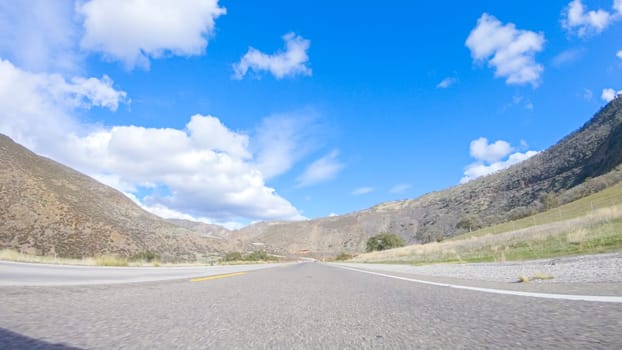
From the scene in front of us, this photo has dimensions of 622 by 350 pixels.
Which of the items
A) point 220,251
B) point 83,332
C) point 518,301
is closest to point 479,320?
point 518,301

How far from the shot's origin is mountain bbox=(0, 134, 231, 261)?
27469mm

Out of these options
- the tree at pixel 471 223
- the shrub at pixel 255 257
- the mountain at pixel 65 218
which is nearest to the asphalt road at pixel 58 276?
the mountain at pixel 65 218

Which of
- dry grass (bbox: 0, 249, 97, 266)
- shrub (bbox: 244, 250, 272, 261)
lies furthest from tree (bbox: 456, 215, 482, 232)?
dry grass (bbox: 0, 249, 97, 266)

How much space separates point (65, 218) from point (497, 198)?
316 feet

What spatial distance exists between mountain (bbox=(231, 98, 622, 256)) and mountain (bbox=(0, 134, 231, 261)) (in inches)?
1521

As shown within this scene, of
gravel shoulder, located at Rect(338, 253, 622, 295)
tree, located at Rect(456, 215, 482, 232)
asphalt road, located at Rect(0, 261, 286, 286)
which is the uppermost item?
tree, located at Rect(456, 215, 482, 232)

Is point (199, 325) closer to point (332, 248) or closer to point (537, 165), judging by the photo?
point (537, 165)

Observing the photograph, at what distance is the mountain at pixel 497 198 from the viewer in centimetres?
7353

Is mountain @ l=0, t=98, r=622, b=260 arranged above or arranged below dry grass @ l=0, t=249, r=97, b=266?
above

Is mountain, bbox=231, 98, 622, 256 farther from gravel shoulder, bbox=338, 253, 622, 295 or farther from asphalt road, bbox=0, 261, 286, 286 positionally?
asphalt road, bbox=0, 261, 286, 286

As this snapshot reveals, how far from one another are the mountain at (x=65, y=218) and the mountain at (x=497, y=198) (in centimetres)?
3862

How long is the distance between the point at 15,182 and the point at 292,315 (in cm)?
3953

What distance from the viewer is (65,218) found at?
31.5 metres

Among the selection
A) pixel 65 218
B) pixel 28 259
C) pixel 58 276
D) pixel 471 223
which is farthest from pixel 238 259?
pixel 471 223
